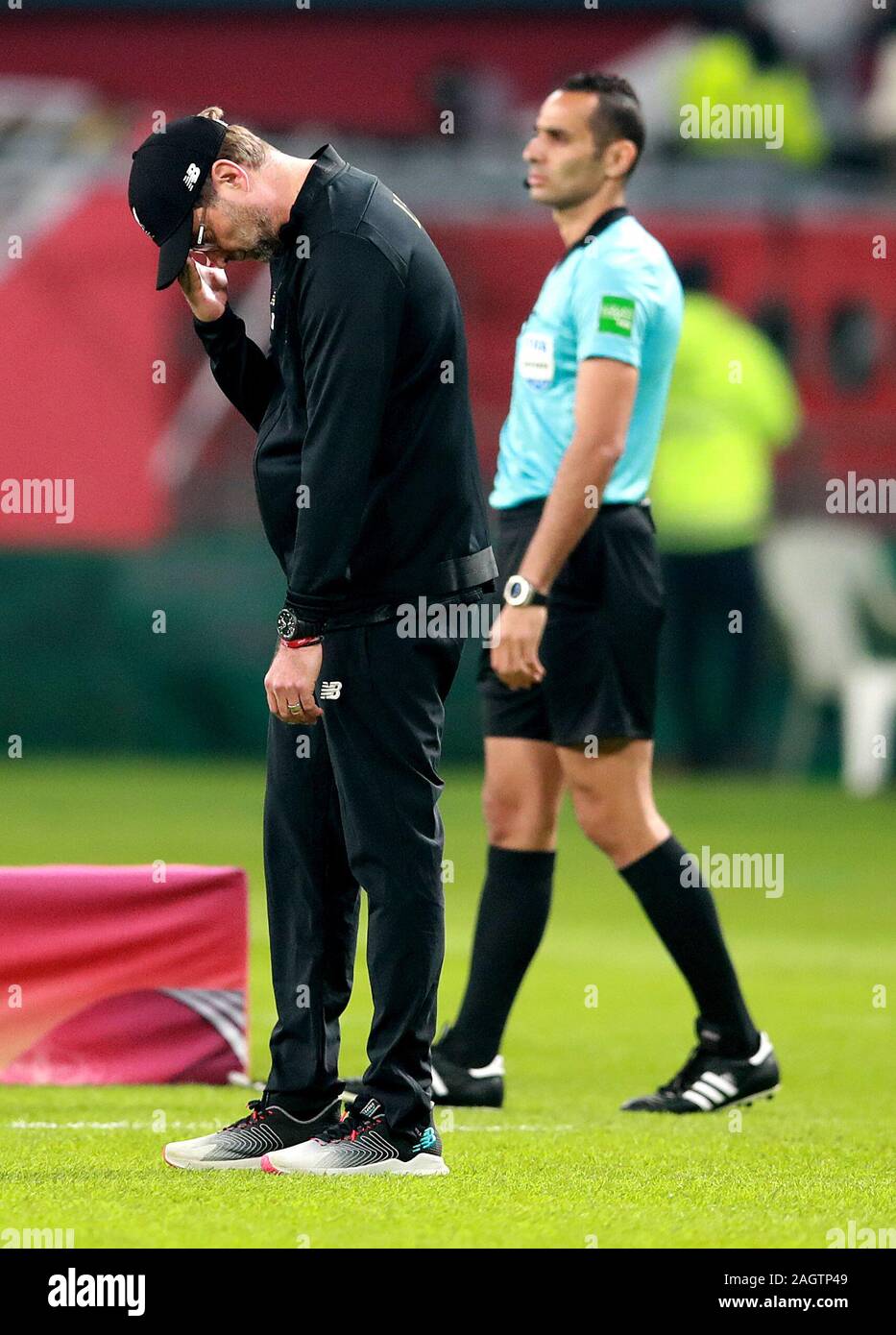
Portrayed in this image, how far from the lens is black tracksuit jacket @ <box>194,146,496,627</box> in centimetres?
390

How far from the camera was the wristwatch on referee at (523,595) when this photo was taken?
193 inches

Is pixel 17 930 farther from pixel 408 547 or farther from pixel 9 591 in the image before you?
pixel 9 591

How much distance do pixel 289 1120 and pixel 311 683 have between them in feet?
2.78

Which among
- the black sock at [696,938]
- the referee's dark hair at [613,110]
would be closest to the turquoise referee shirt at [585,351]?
the referee's dark hair at [613,110]

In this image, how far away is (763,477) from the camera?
1373 cm

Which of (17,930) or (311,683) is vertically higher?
(311,683)

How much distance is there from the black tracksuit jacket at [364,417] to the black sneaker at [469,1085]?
142 centimetres

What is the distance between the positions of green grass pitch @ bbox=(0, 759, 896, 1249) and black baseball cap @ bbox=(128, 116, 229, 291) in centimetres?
160

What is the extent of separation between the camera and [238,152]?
4012 millimetres

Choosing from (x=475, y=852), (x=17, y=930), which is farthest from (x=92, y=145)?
(x=17, y=930)

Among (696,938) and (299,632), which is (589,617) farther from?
(299,632)

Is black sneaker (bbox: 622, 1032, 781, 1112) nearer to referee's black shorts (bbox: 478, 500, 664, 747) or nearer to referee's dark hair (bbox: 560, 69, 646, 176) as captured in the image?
referee's black shorts (bbox: 478, 500, 664, 747)
